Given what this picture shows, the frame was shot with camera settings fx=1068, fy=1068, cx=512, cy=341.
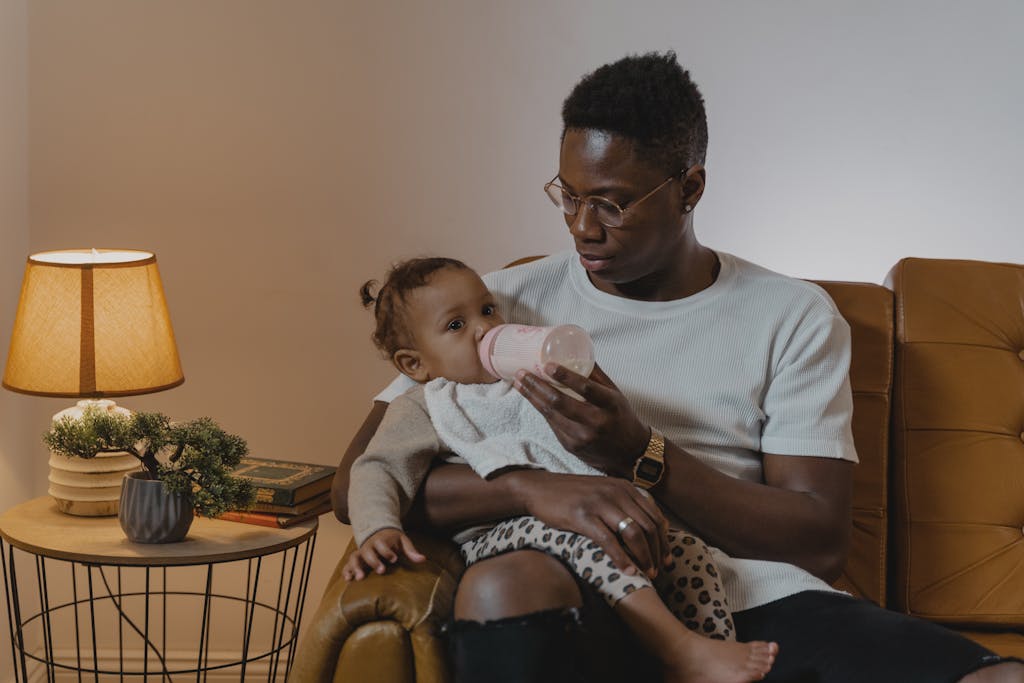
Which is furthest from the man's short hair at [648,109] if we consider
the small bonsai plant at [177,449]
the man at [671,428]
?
the small bonsai plant at [177,449]

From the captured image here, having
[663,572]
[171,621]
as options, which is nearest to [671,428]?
[663,572]

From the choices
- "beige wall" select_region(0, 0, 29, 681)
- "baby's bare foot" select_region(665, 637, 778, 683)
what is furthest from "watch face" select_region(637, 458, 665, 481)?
"beige wall" select_region(0, 0, 29, 681)

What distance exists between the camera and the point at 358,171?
216 centimetres

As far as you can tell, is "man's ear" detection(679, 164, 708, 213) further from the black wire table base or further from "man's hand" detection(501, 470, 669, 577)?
the black wire table base

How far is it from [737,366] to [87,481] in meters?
1.06

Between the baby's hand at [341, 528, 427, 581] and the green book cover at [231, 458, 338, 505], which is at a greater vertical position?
the baby's hand at [341, 528, 427, 581]

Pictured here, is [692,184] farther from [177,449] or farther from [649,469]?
[177,449]

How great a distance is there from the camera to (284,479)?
5.92 ft

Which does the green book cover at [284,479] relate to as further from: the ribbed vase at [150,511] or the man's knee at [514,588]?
the man's knee at [514,588]

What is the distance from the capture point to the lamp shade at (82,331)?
1692 millimetres

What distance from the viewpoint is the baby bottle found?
1.28m

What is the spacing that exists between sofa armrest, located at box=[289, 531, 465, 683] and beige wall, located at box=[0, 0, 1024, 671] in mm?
999

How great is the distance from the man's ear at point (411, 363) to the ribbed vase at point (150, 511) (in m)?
0.41

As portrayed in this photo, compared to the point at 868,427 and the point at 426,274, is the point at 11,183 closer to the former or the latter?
the point at 426,274
